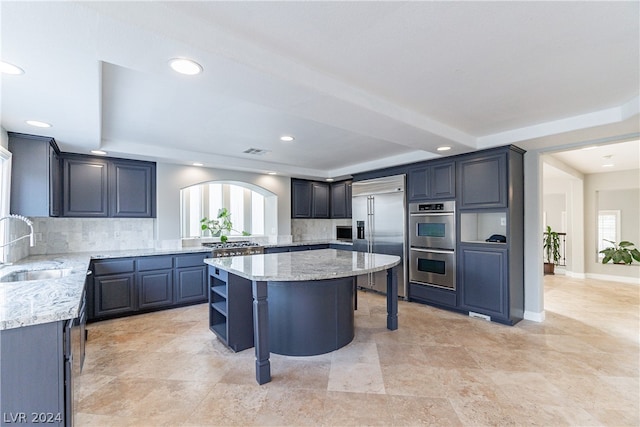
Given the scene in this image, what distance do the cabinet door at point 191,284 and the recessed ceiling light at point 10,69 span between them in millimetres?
3081

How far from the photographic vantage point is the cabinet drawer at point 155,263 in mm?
4086

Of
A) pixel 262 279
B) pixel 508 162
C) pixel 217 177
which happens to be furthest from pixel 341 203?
pixel 262 279

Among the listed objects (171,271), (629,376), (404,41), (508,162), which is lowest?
(629,376)

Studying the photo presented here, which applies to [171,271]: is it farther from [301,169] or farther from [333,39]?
[333,39]

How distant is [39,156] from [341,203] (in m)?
4.82

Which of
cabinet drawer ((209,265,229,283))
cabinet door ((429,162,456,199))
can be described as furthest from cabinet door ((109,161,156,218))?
cabinet door ((429,162,456,199))

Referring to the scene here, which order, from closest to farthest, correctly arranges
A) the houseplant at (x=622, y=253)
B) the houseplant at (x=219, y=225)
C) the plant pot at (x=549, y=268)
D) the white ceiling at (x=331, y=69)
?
the white ceiling at (x=331, y=69), the houseplant at (x=219, y=225), the houseplant at (x=622, y=253), the plant pot at (x=549, y=268)

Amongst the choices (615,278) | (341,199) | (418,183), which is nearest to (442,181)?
(418,183)

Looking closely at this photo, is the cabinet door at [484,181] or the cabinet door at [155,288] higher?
the cabinet door at [484,181]

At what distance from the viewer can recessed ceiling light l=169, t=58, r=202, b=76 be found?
1.68 m

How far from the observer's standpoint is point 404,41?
68.6 inches

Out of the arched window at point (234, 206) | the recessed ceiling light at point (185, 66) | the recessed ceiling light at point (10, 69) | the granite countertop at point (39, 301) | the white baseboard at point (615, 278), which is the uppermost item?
the recessed ceiling light at point (10, 69)

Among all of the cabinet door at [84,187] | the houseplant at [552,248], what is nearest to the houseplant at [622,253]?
the houseplant at [552,248]

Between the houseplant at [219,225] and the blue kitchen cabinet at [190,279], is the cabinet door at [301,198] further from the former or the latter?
the blue kitchen cabinet at [190,279]
